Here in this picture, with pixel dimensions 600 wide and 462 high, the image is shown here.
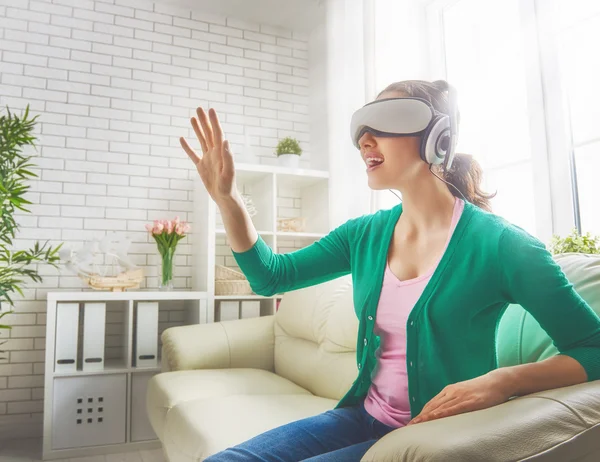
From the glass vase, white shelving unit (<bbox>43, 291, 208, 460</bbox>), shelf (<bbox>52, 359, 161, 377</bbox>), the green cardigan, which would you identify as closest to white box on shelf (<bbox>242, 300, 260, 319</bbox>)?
white shelving unit (<bbox>43, 291, 208, 460</bbox>)

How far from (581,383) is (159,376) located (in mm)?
2053

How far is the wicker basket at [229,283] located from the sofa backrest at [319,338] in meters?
0.43

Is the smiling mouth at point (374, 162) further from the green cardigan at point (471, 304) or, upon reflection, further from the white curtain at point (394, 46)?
the white curtain at point (394, 46)

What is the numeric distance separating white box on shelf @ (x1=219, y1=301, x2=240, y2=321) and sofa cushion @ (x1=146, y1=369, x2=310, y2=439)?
0.64 metres

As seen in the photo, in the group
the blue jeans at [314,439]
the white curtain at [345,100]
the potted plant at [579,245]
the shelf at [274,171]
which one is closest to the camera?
the blue jeans at [314,439]

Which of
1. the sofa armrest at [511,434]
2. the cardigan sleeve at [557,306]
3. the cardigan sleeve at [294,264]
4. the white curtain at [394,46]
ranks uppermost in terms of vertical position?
the white curtain at [394,46]

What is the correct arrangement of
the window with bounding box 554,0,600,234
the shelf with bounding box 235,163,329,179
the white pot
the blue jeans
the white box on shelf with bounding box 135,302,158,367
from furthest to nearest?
the white pot, the shelf with bounding box 235,163,329,179, the white box on shelf with bounding box 135,302,158,367, the window with bounding box 554,0,600,234, the blue jeans

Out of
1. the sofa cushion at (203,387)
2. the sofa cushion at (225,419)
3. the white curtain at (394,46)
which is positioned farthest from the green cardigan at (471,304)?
the white curtain at (394,46)

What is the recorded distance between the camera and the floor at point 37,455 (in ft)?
9.27

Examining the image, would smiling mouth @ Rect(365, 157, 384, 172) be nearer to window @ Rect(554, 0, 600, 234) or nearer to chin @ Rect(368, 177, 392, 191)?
chin @ Rect(368, 177, 392, 191)

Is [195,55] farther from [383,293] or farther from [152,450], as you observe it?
[383,293]

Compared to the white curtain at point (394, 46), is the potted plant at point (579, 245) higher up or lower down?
lower down

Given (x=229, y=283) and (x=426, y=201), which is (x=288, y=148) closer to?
(x=229, y=283)

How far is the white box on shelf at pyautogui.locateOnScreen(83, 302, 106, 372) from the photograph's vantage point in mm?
2975
